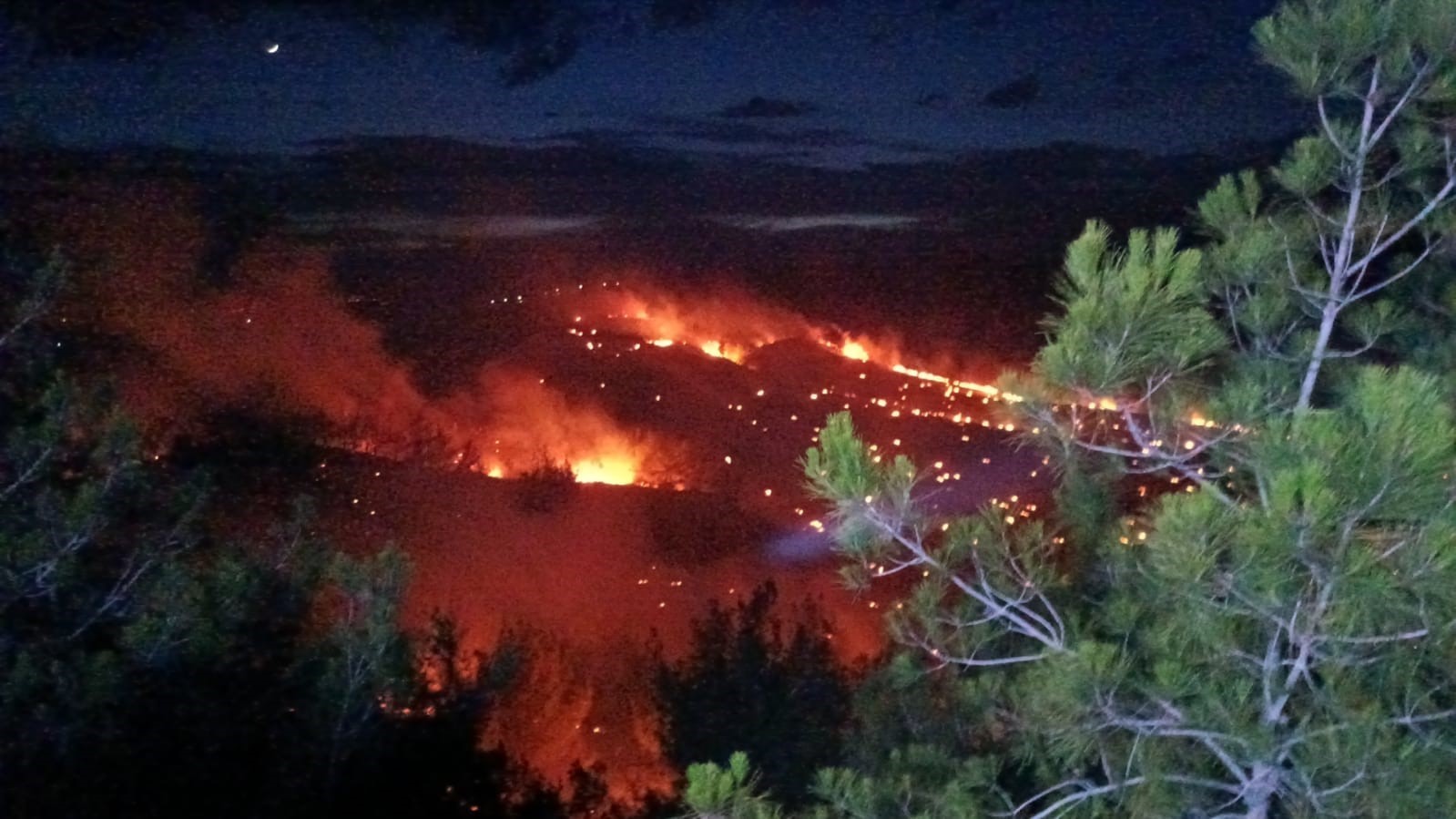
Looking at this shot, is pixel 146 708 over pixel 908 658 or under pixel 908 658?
under

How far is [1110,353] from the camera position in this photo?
9.40 feet

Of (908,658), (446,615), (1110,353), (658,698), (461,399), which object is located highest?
(1110,353)

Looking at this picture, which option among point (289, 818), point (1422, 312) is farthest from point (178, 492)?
point (1422, 312)

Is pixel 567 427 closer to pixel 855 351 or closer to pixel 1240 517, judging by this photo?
pixel 855 351

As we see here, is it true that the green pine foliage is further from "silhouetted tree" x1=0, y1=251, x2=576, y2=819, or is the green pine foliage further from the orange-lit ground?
the orange-lit ground

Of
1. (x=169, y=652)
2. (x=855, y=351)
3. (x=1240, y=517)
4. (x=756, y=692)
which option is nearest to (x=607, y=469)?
(x=855, y=351)

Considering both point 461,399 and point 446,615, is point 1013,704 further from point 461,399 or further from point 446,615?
point 461,399

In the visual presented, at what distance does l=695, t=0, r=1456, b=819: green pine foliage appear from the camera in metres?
2.48

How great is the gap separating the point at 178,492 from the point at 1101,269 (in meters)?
4.09

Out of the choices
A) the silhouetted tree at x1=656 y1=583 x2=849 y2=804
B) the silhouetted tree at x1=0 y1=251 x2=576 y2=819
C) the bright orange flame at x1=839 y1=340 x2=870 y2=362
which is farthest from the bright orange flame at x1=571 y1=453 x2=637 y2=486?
the silhouetted tree at x1=0 y1=251 x2=576 y2=819

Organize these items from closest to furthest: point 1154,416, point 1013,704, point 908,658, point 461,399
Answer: point 1154,416 → point 1013,704 → point 908,658 → point 461,399

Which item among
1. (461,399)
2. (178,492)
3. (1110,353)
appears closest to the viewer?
(1110,353)

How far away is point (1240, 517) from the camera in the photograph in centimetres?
254

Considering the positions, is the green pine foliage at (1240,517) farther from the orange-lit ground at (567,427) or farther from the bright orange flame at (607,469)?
the bright orange flame at (607,469)
